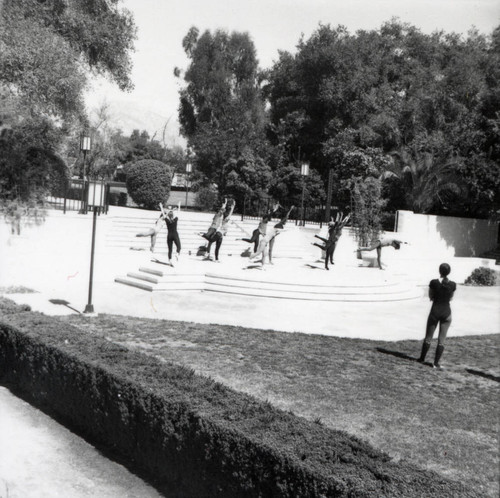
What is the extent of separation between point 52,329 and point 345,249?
1878 centimetres

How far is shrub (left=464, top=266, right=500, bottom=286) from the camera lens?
2333cm

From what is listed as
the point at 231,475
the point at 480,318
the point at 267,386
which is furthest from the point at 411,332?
the point at 231,475

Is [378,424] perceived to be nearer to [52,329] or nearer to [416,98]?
[52,329]

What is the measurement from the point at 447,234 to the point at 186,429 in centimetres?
2489

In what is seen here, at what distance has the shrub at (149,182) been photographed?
2991 centimetres

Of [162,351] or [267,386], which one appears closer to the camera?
[267,386]

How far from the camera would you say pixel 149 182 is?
30.1 meters

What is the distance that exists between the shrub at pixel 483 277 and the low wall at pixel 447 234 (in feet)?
11.7

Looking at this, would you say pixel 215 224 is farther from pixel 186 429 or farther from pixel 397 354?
pixel 186 429

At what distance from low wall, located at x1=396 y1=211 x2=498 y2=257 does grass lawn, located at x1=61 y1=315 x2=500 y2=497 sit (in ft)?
47.8

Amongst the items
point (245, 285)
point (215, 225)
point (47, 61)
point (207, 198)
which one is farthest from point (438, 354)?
point (207, 198)

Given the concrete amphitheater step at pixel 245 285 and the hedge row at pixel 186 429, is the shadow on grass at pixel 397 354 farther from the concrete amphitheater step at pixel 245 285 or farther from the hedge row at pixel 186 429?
the concrete amphitheater step at pixel 245 285

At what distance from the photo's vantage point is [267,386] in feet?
28.3

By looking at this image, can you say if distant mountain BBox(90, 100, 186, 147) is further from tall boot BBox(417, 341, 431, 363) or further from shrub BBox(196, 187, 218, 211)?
tall boot BBox(417, 341, 431, 363)
